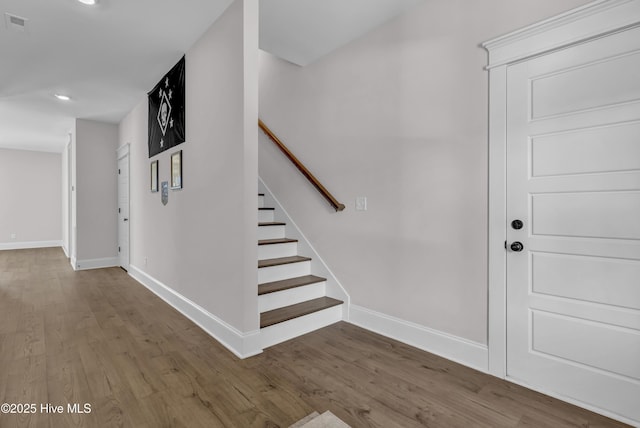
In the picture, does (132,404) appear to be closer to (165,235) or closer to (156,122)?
(165,235)

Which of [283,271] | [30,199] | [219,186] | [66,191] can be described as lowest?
[283,271]

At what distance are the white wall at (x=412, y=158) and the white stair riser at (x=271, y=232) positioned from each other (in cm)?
45

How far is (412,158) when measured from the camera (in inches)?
102

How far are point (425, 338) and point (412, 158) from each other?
1432 mm

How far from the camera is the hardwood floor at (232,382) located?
1706 millimetres

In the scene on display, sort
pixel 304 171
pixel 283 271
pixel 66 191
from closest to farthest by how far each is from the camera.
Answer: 1. pixel 283 271
2. pixel 304 171
3. pixel 66 191

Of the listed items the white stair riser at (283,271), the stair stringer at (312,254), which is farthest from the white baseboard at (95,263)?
the white stair riser at (283,271)

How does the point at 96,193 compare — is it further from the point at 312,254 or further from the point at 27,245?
the point at 312,254

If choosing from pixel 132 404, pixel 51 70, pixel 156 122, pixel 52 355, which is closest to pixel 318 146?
pixel 156 122

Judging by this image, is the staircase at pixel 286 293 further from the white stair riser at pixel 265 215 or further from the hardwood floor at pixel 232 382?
the white stair riser at pixel 265 215

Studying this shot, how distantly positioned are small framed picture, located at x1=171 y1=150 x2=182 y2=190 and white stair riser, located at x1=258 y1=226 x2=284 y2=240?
101 cm

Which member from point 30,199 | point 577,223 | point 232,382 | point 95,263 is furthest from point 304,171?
point 30,199

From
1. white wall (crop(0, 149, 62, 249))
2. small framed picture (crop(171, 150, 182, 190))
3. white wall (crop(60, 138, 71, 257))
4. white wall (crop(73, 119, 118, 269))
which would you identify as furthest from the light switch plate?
white wall (crop(0, 149, 62, 249))

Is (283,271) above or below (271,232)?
below
